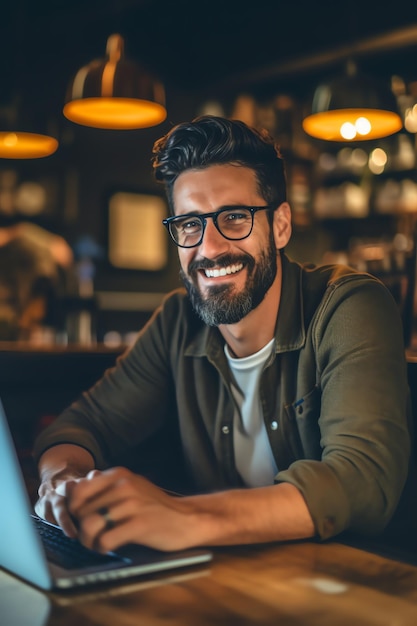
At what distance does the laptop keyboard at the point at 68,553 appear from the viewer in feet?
3.54

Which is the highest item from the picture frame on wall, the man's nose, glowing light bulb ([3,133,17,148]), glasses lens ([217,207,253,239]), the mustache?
glowing light bulb ([3,133,17,148])

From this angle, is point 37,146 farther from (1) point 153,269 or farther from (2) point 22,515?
(2) point 22,515

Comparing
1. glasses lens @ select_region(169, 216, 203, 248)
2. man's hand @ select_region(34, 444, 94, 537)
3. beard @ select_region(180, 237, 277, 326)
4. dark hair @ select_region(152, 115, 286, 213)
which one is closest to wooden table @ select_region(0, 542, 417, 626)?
man's hand @ select_region(34, 444, 94, 537)

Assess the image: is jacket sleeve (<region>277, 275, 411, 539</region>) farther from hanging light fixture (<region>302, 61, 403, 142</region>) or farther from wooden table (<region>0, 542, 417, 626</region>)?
hanging light fixture (<region>302, 61, 403, 142</region>)

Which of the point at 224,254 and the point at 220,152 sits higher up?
the point at 220,152

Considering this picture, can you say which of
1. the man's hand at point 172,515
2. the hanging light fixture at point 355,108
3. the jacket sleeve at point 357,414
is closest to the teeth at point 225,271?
the jacket sleeve at point 357,414

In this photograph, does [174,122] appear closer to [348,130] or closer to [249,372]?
[348,130]

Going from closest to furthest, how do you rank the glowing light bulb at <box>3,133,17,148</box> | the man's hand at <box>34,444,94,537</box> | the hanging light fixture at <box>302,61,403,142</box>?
the man's hand at <box>34,444,94,537</box>, the hanging light fixture at <box>302,61,403,142</box>, the glowing light bulb at <box>3,133,17,148</box>

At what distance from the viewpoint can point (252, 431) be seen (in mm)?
1820

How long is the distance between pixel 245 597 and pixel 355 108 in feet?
10.1

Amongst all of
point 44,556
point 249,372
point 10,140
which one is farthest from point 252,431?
point 10,140

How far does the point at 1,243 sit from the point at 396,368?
364 cm

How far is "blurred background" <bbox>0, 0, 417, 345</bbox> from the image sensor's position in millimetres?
5996

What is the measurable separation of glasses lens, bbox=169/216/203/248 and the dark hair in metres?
0.08
